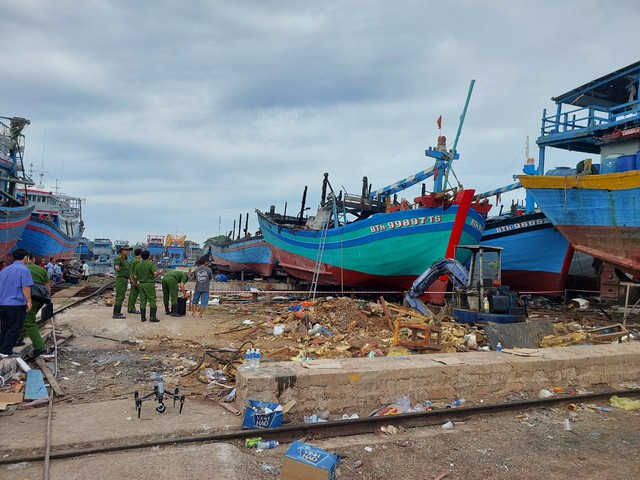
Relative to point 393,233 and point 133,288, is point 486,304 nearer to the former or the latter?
point 393,233

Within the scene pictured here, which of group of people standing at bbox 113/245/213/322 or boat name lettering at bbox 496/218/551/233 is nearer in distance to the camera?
group of people standing at bbox 113/245/213/322

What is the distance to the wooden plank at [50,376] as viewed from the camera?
4.73m

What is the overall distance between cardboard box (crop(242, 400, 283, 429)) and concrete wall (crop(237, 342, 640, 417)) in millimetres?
173

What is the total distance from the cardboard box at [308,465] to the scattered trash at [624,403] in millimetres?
4312

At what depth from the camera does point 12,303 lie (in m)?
5.41

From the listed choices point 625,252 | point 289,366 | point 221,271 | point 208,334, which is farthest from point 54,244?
point 625,252

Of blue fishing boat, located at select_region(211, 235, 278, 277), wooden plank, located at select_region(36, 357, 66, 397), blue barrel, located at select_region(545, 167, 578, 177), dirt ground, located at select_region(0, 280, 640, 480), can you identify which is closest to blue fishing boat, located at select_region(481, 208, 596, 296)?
blue barrel, located at select_region(545, 167, 578, 177)

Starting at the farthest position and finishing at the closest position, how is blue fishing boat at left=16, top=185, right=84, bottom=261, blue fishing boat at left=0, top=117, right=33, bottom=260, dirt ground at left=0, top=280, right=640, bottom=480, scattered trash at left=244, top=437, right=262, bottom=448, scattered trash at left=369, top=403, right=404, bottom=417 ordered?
blue fishing boat at left=16, top=185, right=84, bottom=261 < blue fishing boat at left=0, top=117, right=33, bottom=260 < scattered trash at left=369, top=403, right=404, bottom=417 < scattered trash at left=244, top=437, right=262, bottom=448 < dirt ground at left=0, top=280, right=640, bottom=480

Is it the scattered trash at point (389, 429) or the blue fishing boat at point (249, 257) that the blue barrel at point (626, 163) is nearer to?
the scattered trash at point (389, 429)

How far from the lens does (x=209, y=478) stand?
316cm

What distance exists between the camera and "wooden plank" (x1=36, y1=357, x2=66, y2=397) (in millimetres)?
4730

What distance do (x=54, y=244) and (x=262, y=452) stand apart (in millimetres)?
25159

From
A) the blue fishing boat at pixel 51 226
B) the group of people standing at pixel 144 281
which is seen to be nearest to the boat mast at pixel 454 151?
the group of people standing at pixel 144 281

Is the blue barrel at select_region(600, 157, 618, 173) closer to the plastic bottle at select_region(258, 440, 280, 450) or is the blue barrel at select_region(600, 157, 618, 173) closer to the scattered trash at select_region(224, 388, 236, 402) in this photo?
the scattered trash at select_region(224, 388, 236, 402)
